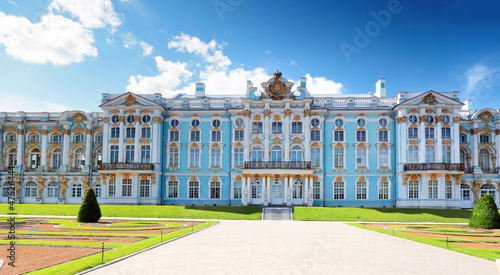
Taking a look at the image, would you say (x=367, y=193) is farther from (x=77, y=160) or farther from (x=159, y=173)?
(x=77, y=160)

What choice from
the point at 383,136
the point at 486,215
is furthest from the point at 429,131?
the point at 486,215

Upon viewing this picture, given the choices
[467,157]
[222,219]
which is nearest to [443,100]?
[467,157]

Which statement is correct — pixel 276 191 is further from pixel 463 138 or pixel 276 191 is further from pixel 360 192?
pixel 463 138

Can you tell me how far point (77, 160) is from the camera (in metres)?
A: 51.2

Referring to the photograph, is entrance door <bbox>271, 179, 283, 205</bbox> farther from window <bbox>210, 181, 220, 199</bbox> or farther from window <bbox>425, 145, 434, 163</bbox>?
window <bbox>425, 145, 434, 163</bbox>

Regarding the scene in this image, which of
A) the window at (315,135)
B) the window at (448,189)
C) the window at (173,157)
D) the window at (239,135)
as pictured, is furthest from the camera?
the window at (173,157)

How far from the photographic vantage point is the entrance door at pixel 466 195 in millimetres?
47312

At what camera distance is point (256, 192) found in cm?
4591

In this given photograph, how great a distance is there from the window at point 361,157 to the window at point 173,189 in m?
21.8

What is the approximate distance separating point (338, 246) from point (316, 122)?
30451mm

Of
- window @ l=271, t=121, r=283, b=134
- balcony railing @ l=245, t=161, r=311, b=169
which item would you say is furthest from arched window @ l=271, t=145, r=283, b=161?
window @ l=271, t=121, r=283, b=134

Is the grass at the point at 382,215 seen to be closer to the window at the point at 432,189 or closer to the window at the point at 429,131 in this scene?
the window at the point at 432,189

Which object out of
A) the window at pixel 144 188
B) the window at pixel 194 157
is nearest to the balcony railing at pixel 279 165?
the window at pixel 194 157

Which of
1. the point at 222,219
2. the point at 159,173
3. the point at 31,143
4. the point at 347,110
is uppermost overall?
the point at 347,110
